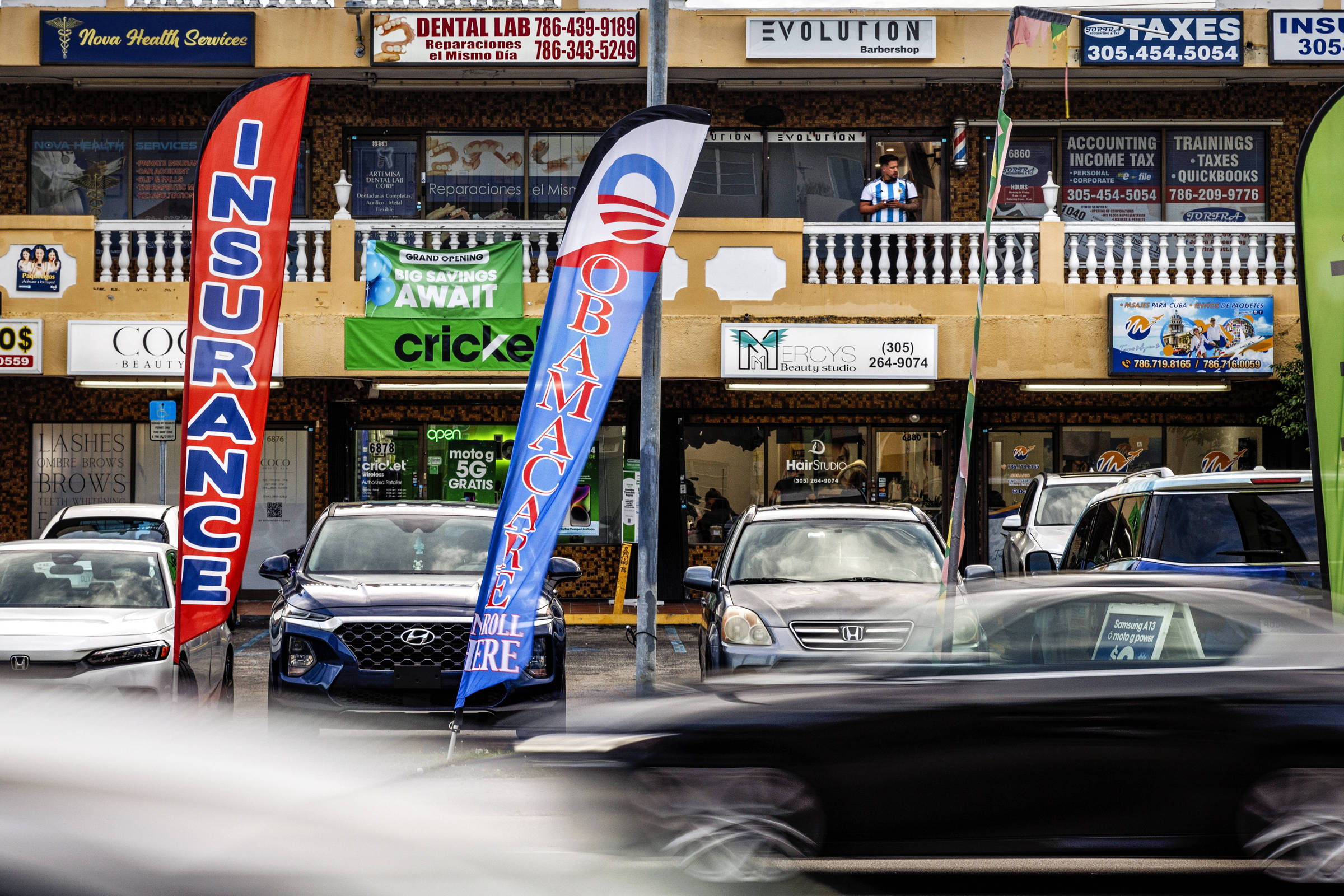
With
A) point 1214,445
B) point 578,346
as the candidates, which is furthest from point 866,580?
point 1214,445

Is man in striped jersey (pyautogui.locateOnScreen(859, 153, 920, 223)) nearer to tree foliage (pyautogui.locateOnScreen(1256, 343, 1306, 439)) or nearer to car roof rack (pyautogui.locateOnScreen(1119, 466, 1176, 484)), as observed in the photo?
tree foliage (pyautogui.locateOnScreen(1256, 343, 1306, 439))

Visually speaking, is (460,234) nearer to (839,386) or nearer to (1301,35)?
(839,386)

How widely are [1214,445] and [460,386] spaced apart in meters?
10.5

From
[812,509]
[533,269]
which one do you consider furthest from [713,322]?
[812,509]

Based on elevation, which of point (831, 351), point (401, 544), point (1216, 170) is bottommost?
point (401, 544)

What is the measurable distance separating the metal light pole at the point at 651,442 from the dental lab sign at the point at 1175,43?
355 inches

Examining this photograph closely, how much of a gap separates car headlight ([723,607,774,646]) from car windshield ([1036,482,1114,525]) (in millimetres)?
7343

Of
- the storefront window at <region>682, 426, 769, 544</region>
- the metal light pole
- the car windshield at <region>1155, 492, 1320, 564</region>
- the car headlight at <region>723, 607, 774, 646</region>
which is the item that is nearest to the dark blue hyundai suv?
the metal light pole

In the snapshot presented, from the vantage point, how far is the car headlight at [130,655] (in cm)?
784

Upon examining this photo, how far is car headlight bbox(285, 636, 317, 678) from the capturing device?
8.10 metres

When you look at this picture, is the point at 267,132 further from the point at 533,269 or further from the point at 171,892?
the point at 533,269

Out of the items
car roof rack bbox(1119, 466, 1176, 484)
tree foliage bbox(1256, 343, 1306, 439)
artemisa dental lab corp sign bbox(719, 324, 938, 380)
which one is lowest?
car roof rack bbox(1119, 466, 1176, 484)

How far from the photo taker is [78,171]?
1867 centimetres

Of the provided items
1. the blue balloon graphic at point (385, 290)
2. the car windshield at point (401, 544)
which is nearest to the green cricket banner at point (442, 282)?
the blue balloon graphic at point (385, 290)
